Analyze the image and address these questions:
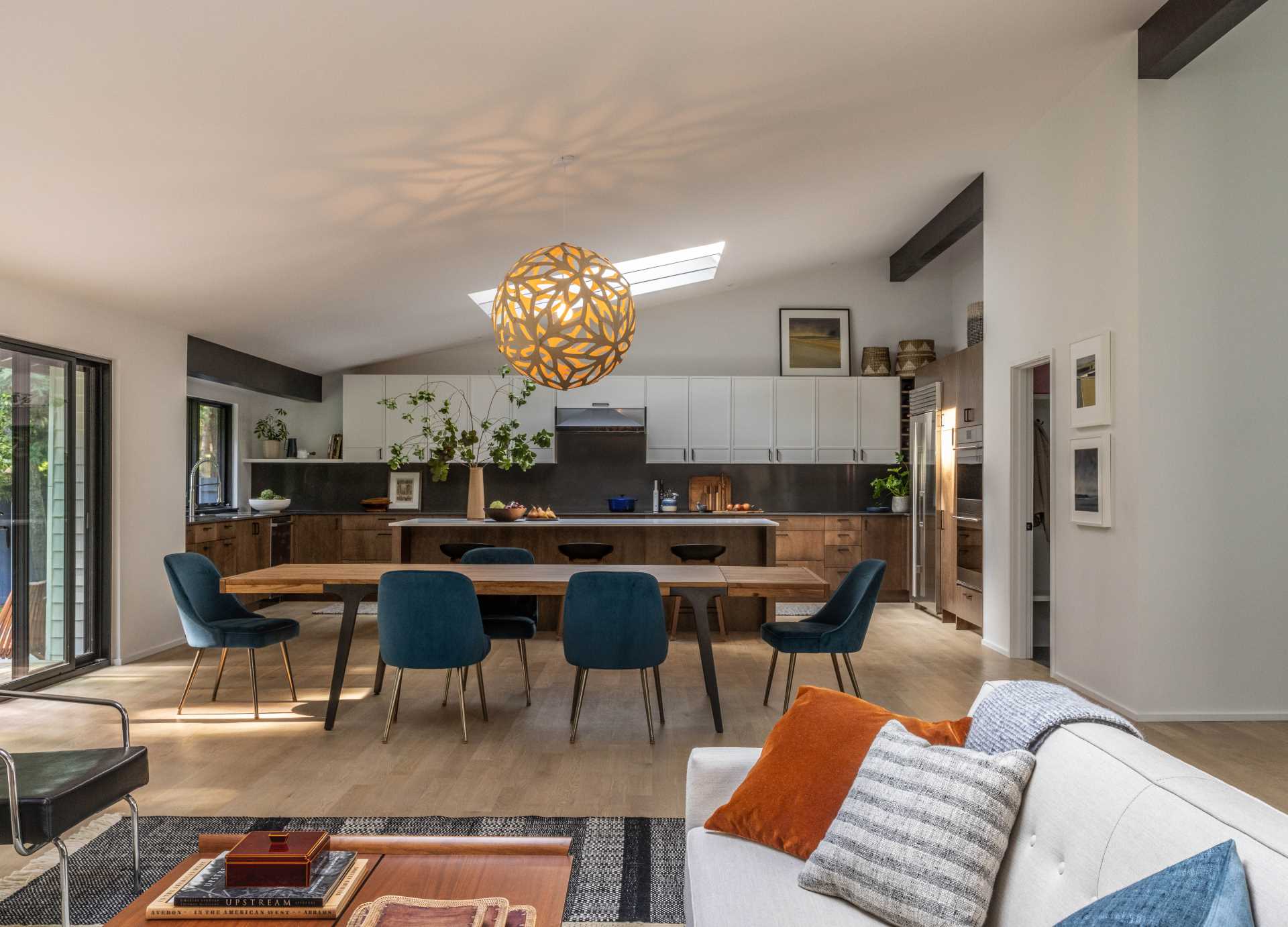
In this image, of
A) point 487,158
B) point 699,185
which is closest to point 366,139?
point 487,158

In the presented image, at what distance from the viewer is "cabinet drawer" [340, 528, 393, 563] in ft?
30.4

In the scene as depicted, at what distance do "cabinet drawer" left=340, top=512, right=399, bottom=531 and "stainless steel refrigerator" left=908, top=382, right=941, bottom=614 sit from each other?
16.6ft

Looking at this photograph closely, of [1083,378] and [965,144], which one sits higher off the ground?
[965,144]

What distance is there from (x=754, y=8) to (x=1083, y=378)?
288 centimetres

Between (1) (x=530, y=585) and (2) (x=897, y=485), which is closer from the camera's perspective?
(1) (x=530, y=585)

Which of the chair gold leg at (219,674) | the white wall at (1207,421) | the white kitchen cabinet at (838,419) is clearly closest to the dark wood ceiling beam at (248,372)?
the chair gold leg at (219,674)

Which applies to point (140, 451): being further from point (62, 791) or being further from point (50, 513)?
point (62, 791)

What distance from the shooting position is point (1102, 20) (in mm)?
4328

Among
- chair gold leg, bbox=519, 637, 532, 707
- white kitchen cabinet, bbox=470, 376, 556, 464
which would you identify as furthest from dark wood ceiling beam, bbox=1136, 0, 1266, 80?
white kitchen cabinet, bbox=470, 376, 556, 464

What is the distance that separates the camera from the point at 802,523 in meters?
9.10

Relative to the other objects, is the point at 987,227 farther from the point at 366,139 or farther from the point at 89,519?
the point at 89,519

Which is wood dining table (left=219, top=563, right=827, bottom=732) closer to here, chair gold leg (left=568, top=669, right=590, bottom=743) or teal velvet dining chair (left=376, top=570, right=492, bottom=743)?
teal velvet dining chair (left=376, top=570, right=492, bottom=743)

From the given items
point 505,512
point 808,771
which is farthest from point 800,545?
point 808,771

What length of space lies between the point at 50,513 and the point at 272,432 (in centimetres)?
424
